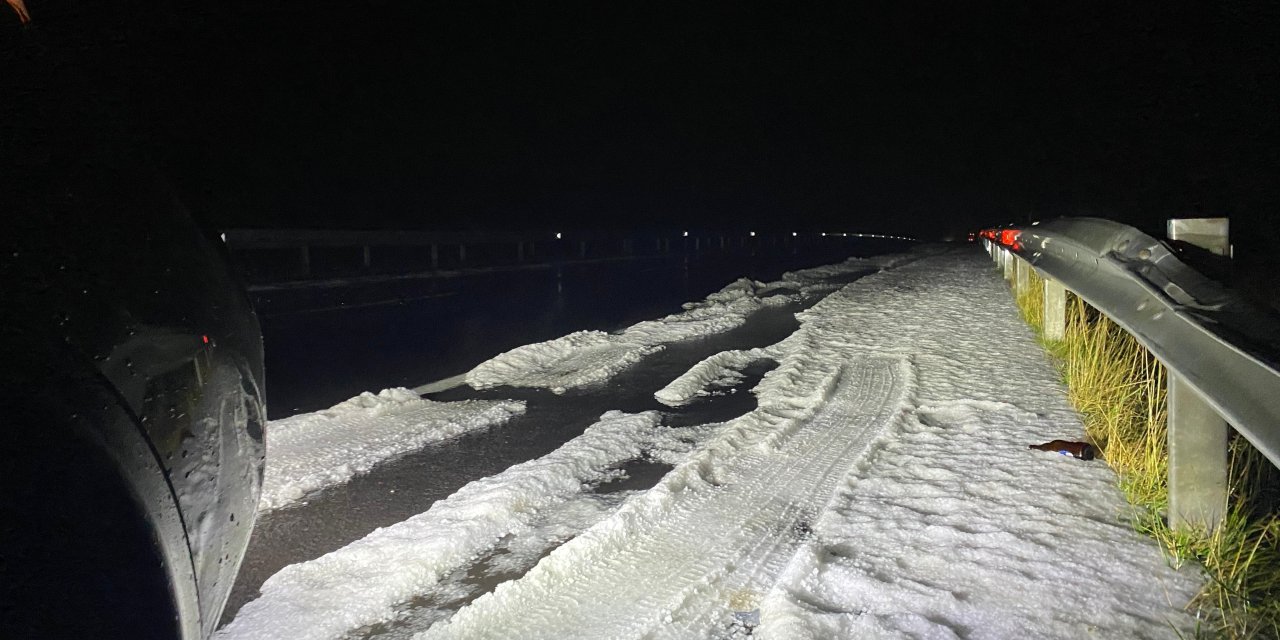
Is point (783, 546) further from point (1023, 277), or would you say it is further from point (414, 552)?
point (1023, 277)

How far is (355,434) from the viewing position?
6.38 meters

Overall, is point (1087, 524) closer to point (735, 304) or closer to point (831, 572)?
point (831, 572)

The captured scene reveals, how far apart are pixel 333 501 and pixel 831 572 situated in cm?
291

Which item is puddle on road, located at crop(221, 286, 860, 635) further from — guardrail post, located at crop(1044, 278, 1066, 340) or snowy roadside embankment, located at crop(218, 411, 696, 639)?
guardrail post, located at crop(1044, 278, 1066, 340)

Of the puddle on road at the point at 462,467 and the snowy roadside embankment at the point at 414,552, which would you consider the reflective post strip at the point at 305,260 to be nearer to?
the puddle on road at the point at 462,467

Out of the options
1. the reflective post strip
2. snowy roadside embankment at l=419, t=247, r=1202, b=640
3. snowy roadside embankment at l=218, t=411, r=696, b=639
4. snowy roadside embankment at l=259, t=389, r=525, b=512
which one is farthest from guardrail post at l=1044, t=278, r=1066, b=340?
the reflective post strip

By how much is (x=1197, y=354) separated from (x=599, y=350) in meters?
6.83

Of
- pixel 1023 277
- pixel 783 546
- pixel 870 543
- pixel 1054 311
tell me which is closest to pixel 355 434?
pixel 783 546

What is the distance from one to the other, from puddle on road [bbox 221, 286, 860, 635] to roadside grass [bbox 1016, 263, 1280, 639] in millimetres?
2508

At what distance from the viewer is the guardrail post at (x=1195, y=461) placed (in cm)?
368

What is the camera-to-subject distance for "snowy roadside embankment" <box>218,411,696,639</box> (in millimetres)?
3601

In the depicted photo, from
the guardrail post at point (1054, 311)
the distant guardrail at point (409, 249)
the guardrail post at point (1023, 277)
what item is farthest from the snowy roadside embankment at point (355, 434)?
the distant guardrail at point (409, 249)

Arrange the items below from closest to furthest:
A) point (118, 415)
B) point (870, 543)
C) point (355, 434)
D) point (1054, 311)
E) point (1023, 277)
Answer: point (118, 415) → point (870, 543) → point (355, 434) → point (1054, 311) → point (1023, 277)

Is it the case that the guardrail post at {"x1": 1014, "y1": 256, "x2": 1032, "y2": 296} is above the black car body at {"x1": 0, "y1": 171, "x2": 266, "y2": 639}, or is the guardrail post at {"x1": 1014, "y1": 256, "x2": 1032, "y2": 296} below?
below
